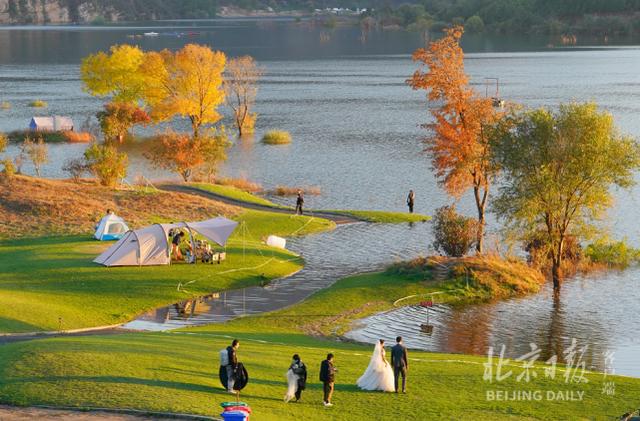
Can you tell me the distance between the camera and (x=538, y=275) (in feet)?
176

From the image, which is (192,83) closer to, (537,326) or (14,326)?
(537,326)

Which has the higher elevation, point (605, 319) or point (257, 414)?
point (257, 414)

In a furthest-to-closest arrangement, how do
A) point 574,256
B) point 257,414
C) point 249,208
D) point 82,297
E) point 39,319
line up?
point 249,208 → point 574,256 → point 82,297 → point 39,319 → point 257,414

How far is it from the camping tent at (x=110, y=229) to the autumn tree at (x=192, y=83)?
52.8m

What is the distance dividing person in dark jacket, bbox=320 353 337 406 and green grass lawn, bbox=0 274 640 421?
32 centimetres

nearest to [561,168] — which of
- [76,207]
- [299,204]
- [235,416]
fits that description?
[299,204]

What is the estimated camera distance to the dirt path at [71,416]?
82.6ft

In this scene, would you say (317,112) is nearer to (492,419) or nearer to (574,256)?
(574,256)

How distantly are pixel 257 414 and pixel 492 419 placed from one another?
20.6ft

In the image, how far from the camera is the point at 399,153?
10294cm

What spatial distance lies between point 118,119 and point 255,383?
8690cm

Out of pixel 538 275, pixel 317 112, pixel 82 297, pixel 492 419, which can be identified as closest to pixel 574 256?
pixel 538 275

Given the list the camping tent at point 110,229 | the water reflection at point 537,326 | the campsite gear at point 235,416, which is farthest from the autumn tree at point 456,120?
the campsite gear at point 235,416

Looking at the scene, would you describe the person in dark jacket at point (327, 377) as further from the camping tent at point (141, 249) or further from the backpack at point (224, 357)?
the camping tent at point (141, 249)
